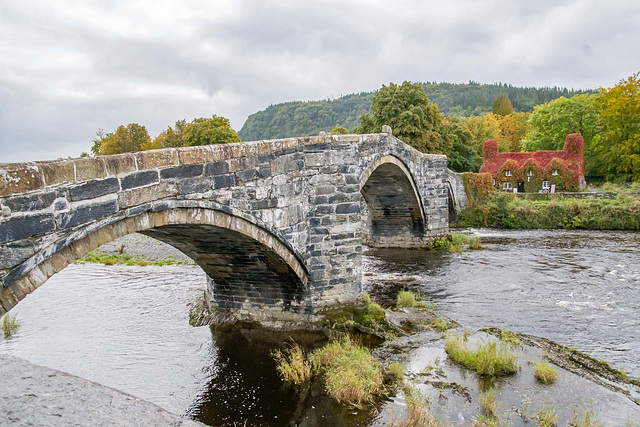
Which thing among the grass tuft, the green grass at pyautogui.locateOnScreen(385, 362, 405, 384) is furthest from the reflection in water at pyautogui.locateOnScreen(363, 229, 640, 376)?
the grass tuft

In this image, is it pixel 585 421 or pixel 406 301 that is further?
pixel 406 301

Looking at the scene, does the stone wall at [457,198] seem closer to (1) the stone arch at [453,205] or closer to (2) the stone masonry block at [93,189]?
(1) the stone arch at [453,205]

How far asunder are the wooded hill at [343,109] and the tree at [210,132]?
4790 centimetres

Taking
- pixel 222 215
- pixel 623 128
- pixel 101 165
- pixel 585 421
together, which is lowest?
pixel 585 421

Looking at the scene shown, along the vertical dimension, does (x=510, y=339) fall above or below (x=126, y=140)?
below

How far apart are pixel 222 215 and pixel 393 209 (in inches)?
599

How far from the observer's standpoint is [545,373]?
809cm

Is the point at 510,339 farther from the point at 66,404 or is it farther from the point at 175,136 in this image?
the point at 175,136

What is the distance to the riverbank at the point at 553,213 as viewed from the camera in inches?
983

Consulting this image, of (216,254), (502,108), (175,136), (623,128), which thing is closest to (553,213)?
(623,128)

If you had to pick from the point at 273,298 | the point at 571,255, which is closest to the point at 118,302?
the point at 273,298

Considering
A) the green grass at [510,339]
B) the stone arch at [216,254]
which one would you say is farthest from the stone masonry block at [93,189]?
the green grass at [510,339]

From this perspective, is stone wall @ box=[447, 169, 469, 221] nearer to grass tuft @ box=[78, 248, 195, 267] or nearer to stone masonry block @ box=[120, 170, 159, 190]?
grass tuft @ box=[78, 248, 195, 267]

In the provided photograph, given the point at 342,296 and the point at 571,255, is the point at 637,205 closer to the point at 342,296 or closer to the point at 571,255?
the point at 571,255
